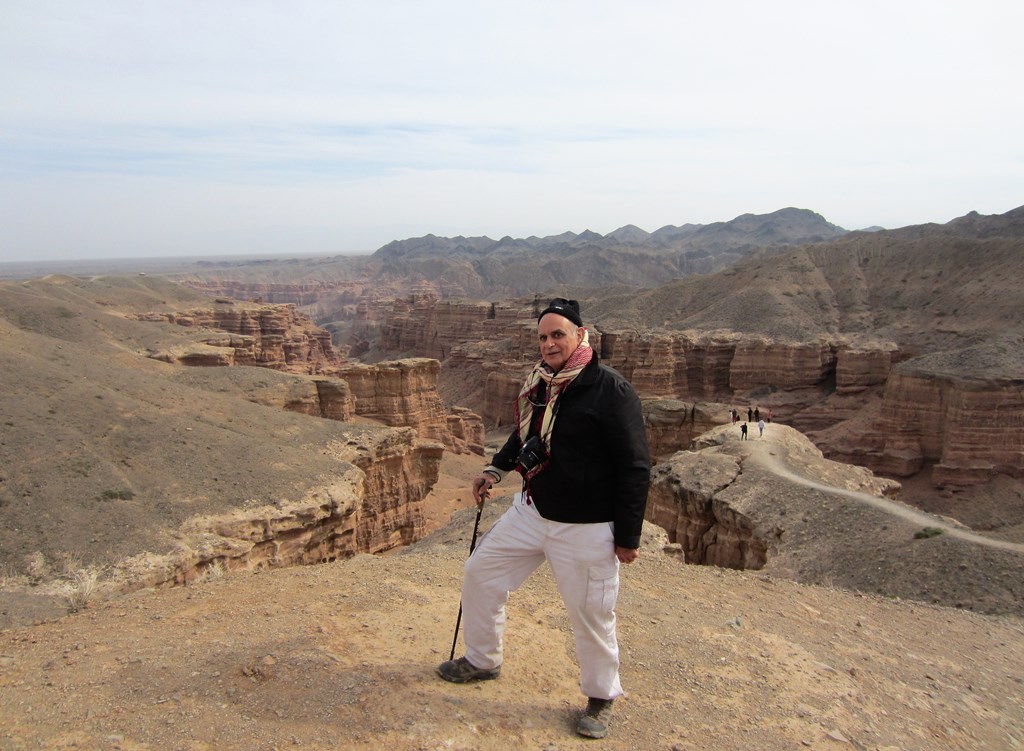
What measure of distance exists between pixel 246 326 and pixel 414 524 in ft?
98.9

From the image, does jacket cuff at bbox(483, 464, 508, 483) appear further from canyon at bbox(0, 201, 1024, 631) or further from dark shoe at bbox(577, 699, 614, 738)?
canyon at bbox(0, 201, 1024, 631)

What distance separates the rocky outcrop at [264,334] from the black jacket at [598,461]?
101ft

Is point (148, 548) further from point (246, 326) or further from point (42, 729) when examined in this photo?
point (246, 326)

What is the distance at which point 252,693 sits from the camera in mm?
4363

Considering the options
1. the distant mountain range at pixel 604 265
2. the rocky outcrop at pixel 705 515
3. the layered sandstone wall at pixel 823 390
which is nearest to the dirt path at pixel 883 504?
the rocky outcrop at pixel 705 515

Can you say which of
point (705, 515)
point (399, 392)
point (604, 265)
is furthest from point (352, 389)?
point (604, 265)

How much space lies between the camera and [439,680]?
4684 millimetres

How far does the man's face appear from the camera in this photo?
4.34 meters

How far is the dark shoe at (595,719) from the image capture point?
4.20m

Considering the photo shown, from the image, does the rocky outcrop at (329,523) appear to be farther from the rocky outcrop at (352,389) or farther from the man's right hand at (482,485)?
the man's right hand at (482,485)

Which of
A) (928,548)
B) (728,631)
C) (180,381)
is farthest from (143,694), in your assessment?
(180,381)

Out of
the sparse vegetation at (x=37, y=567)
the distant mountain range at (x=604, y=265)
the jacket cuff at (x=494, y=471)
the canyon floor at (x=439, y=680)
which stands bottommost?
the sparse vegetation at (x=37, y=567)

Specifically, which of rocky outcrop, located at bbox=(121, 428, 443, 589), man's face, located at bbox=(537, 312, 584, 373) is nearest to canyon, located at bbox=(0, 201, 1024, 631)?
rocky outcrop, located at bbox=(121, 428, 443, 589)

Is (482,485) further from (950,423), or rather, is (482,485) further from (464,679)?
(950,423)
